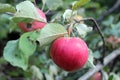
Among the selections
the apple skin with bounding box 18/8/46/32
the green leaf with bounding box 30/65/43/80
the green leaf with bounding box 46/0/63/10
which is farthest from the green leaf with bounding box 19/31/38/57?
the green leaf with bounding box 30/65/43/80

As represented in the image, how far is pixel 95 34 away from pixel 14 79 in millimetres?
583

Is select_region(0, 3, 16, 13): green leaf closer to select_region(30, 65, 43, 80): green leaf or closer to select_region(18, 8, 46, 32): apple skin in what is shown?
select_region(18, 8, 46, 32): apple skin

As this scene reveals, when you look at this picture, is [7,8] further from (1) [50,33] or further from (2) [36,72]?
(2) [36,72]

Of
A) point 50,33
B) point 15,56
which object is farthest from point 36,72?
point 50,33

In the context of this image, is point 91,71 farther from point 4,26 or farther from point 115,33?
point 4,26

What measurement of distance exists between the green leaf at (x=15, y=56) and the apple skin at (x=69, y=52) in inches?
5.8

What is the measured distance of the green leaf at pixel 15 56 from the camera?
1.18m

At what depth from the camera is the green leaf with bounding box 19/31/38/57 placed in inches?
45.4

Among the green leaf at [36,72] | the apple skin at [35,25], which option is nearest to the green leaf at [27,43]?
the apple skin at [35,25]

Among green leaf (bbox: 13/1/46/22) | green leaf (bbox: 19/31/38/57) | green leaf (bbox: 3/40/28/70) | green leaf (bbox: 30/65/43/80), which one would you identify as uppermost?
green leaf (bbox: 13/1/46/22)

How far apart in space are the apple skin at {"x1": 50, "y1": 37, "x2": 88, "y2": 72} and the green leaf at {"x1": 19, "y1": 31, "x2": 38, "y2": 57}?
0.10 m

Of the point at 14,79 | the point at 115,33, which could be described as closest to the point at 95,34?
the point at 115,33

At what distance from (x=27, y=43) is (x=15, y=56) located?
6 cm

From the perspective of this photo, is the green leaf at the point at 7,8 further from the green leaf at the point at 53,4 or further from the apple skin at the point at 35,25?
the green leaf at the point at 53,4
